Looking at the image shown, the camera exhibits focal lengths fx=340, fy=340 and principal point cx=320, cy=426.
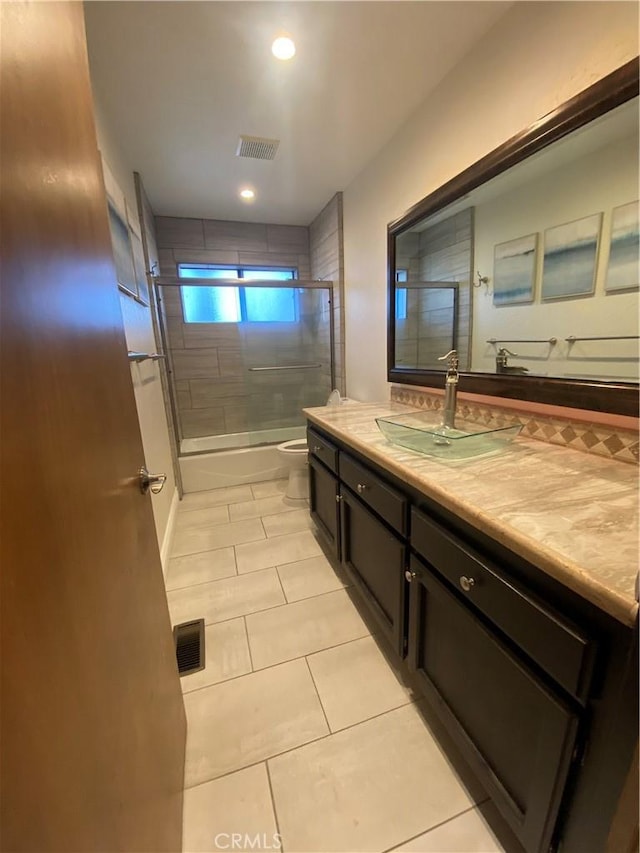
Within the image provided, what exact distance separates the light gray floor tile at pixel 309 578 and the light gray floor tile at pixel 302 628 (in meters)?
0.06

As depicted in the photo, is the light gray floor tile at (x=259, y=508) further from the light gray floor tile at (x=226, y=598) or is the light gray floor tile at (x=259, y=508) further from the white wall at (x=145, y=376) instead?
the light gray floor tile at (x=226, y=598)

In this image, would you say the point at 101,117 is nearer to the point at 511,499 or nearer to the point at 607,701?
the point at 511,499

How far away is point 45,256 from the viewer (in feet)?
1.53

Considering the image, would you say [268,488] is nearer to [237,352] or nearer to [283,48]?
[237,352]

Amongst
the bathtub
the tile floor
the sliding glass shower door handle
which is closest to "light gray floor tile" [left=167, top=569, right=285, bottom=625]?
the tile floor

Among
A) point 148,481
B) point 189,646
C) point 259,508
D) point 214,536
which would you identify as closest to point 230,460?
point 259,508

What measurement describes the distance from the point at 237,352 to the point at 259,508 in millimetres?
1728

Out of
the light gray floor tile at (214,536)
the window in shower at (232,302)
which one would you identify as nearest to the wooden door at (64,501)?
the light gray floor tile at (214,536)

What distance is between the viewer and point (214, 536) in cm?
237

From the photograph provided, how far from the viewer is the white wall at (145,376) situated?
178cm

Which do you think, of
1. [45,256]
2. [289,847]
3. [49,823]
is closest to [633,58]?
[45,256]

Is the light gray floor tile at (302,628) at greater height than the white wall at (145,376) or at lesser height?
lesser

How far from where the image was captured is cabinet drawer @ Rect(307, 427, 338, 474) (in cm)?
175

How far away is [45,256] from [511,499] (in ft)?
3.41
